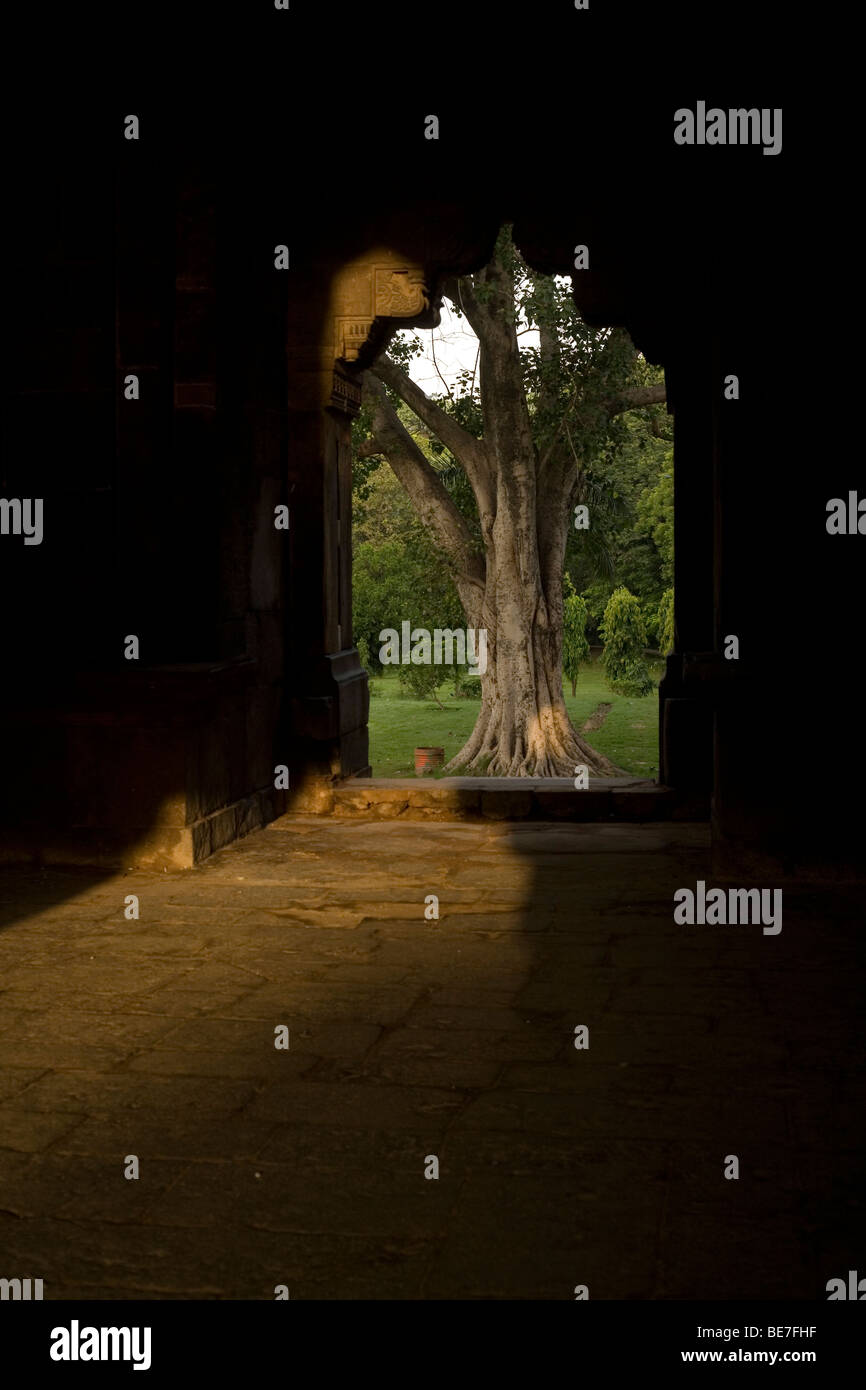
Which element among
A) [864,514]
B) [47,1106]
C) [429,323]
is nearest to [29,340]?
[429,323]

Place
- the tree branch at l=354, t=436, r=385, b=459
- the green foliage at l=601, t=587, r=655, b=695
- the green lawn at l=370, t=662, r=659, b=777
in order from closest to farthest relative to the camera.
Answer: the tree branch at l=354, t=436, r=385, b=459 < the green lawn at l=370, t=662, r=659, b=777 < the green foliage at l=601, t=587, r=655, b=695

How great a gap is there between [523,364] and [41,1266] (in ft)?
53.9

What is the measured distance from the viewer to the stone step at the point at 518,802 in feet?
27.9

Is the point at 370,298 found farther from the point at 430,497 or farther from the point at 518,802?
the point at 430,497

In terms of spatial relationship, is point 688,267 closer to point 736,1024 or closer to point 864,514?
point 864,514

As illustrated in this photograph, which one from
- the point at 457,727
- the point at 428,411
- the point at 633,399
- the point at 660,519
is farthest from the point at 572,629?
the point at 633,399

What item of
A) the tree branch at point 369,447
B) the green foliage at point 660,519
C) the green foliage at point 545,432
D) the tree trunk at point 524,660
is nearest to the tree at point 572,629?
the green foliage at point 545,432

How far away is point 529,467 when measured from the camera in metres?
17.8

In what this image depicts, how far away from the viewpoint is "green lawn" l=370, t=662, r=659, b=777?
22375 mm

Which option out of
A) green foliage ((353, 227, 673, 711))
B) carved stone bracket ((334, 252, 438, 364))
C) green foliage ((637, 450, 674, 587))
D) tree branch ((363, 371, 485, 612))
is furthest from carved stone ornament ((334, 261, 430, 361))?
green foliage ((637, 450, 674, 587))

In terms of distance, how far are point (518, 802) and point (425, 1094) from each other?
4.89 meters

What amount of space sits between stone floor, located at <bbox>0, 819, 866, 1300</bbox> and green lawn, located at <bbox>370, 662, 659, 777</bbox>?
1419cm

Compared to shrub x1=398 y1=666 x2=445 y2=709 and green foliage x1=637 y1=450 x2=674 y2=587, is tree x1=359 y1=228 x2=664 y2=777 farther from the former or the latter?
green foliage x1=637 y1=450 x2=674 y2=587

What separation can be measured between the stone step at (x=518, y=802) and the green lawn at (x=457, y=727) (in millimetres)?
11071
